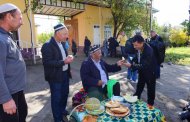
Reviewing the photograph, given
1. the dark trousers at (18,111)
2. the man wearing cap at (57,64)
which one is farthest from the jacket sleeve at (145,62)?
the dark trousers at (18,111)

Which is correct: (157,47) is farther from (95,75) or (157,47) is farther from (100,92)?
(100,92)

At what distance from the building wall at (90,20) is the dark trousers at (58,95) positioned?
14759mm

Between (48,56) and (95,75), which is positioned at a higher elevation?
(48,56)

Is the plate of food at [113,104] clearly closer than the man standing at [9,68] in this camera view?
No

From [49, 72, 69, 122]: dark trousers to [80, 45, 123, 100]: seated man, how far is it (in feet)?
1.64

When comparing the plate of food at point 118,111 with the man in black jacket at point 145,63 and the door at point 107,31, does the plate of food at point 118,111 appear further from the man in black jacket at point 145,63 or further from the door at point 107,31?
the door at point 107,31

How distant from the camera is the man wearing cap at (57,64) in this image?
4.41m

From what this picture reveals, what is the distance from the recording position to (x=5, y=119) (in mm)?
2822

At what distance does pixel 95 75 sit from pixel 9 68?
8.32ft

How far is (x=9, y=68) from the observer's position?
9.36ft

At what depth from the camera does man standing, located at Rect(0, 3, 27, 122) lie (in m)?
2.66

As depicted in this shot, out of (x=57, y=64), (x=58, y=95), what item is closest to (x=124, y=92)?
(x=58, y=95)

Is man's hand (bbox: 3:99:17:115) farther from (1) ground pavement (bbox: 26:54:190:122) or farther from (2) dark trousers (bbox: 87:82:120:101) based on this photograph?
(1) ground pavement (bbox: 26:54:190:122)

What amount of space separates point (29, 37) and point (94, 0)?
21.5 ft
